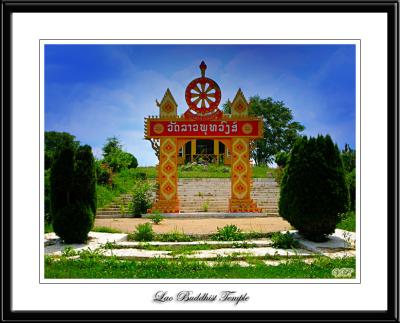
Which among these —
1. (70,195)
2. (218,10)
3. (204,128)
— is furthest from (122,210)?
(218,10)

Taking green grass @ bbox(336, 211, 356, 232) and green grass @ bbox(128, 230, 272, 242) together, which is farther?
green grass @ bbox(336, 211, 356, 232)

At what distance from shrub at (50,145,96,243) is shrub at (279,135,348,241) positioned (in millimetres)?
4506

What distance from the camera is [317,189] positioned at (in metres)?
8.96

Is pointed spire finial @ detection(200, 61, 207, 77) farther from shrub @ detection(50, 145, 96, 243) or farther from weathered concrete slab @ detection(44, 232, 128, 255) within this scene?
shrub @ detection(50, 145, 96, 243)

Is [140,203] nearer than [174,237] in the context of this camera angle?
No

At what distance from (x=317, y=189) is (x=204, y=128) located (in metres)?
7.34

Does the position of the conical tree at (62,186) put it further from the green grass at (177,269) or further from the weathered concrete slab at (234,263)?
the weathered concrete slab at (234,263)

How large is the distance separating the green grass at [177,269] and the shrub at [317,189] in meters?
1.53

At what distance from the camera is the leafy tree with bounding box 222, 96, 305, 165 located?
38312mm

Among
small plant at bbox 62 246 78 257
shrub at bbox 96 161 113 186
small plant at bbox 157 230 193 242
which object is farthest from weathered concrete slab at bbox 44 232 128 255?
shrub at bbox 96 161 113 186

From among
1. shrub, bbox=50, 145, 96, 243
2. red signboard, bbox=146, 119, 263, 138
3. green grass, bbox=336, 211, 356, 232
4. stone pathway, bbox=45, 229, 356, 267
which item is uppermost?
red signboard, bbox=146, 119, 263, 138

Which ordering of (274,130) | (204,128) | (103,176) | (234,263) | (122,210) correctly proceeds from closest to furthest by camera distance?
(234,263) < (204,128) < (122,210) < (103,176) < (274,130)

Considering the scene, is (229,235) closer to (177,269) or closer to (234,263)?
(234,263)
